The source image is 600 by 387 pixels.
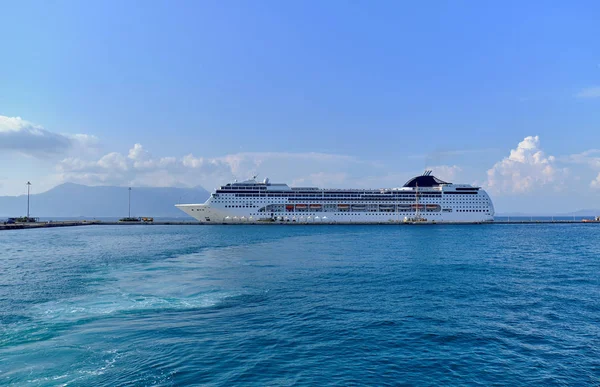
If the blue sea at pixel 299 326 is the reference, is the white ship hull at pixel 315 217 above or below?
above

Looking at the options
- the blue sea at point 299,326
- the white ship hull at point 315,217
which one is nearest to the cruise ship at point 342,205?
the white ship hull at point 315,217

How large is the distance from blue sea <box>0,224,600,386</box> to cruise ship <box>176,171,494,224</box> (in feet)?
270

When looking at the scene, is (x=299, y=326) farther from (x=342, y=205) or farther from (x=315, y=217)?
(x=342, y=205)

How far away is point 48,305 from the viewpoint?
19531 millimetres

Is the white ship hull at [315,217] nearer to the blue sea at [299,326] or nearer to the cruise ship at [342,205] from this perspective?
the cruise ship at [342,205]

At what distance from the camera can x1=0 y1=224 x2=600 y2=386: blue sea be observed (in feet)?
38.0

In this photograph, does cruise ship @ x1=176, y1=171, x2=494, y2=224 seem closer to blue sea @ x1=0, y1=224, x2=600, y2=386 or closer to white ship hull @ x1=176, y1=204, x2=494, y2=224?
white ship hull @ x1=176, y1=204, x2=494, y2=224

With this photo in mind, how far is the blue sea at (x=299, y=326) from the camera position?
11578 millimetres

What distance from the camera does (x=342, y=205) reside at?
11900 cm

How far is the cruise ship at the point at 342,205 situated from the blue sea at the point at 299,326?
8215cm

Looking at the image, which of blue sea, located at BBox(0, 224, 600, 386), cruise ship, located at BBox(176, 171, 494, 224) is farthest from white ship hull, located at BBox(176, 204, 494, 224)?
blue sea, located at BBox(0, 224, 600, 386)

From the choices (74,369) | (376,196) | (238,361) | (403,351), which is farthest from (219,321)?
(376,196)

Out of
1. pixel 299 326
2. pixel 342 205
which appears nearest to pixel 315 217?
pixel 342 205

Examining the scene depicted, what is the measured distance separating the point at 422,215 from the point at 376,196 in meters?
16.5
